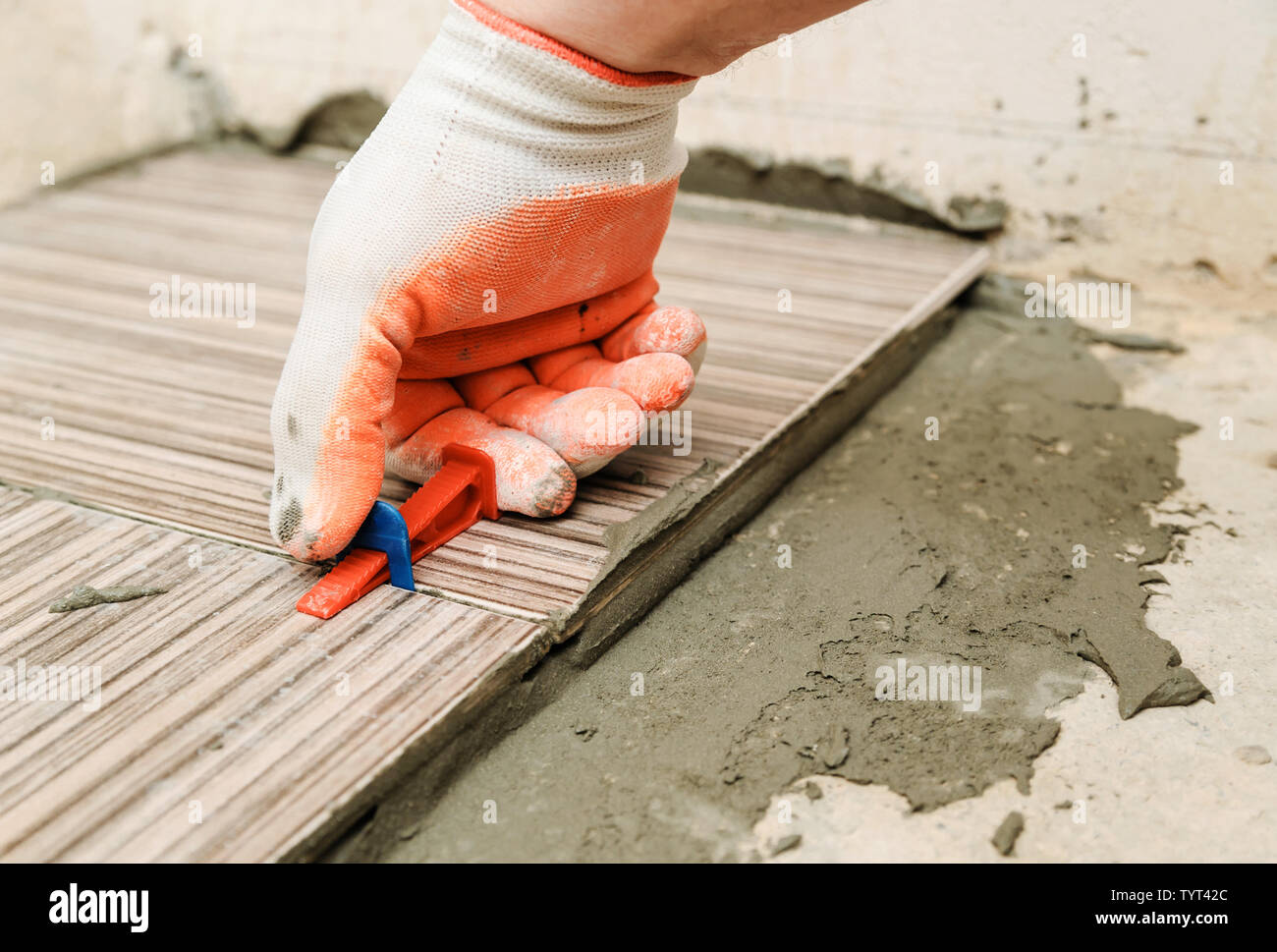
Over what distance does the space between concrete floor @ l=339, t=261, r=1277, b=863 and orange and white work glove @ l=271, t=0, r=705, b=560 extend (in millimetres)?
343

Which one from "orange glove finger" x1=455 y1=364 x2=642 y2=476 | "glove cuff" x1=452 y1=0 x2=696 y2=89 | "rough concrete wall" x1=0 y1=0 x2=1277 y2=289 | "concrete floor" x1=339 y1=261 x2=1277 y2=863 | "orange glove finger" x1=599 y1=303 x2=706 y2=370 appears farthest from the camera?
"rough concrete wall" x1=0 y1=0 x2=1277 y2=289

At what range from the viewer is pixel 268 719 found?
1378 mm

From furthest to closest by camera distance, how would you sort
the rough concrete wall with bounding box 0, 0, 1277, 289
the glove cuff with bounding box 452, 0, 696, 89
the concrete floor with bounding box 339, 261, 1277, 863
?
the rough concrete wall with bounding box 0, 0, 1277, 289, the glove cuff with bounding box 452, 0, 696, 89, the concrete floor with bounding box 339, 261, 1277, 863

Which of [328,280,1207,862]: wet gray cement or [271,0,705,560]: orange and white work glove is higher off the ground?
[271,0,705,560]: orange and white work glove

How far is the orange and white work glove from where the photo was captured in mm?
1509

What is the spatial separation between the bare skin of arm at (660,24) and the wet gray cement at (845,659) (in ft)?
2.52

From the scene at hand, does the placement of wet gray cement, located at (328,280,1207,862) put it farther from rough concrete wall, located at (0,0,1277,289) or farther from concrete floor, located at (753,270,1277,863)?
rough concrete wall, located at (0,0,1277,289)

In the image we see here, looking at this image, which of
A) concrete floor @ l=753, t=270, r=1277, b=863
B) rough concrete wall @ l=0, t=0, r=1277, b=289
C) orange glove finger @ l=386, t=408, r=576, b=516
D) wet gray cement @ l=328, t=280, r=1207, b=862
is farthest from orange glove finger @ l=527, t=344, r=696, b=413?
rough concrete wall @ l=0, t=0, r=1277, b=289

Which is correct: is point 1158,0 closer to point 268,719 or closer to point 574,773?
point 574,773

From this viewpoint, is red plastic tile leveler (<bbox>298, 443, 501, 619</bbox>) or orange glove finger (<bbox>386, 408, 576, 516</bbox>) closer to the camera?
red plastic tile leveler (<bbox>298, 443, 501, 619</bbox>)

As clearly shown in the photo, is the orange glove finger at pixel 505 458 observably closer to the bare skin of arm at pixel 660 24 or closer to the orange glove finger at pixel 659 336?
the orange glove finger at pixel 659 336

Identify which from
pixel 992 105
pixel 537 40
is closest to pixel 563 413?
pixel 537 40
